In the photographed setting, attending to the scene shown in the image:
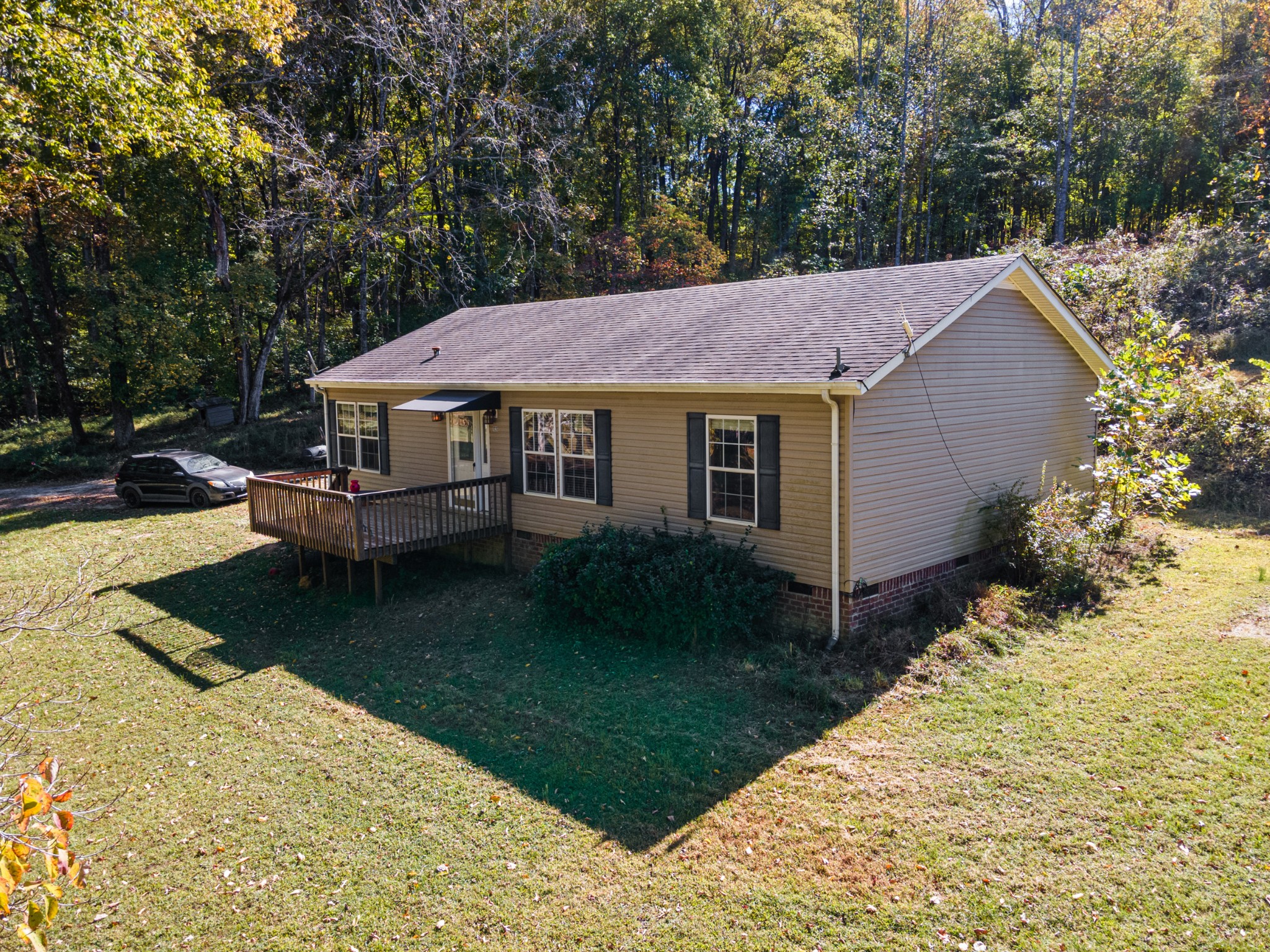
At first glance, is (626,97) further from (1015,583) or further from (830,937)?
(830,937)

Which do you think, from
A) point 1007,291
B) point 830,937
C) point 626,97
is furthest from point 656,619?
point 626,97

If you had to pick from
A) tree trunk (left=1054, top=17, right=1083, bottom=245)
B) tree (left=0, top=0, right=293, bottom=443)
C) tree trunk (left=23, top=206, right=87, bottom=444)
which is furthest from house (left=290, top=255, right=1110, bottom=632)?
tree trunk (left=1054, top=17, right=1083, bottom=245)

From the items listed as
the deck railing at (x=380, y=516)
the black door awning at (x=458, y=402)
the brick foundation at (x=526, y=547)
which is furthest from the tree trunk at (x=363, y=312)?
the brick foundation at (x=526, y=547)

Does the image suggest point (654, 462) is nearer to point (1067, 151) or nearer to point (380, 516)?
point (380, 516)

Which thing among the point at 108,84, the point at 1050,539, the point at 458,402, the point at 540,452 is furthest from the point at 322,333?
the point at 1050,539

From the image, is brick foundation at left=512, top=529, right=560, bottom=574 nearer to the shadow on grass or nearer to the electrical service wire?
the shadow on grass

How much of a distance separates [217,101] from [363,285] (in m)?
13.9

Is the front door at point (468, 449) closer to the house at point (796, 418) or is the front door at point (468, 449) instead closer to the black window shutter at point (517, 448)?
the house at point (796, 418)

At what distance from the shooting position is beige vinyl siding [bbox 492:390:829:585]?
909 cm

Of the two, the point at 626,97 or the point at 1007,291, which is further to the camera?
the point at 626,97

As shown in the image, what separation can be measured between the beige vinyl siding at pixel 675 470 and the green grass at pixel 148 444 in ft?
48.4

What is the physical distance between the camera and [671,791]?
6504mm

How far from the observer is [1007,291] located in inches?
436

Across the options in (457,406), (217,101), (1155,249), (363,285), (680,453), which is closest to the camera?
(680,453)
